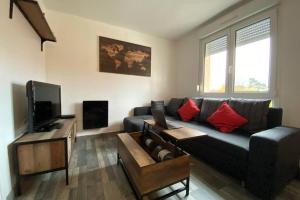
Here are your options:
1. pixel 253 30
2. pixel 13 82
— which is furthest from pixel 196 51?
pixel 13 82

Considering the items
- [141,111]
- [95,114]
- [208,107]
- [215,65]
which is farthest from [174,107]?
[95,114]

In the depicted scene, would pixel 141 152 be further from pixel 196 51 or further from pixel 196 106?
pixel 196 51

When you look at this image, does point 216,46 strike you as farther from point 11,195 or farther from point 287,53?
point 11,195

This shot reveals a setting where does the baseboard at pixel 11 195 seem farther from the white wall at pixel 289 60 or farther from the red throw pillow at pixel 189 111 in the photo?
the white wall at pixel 289 60

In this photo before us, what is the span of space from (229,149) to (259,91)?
4.12 ft

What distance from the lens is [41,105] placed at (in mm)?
1685

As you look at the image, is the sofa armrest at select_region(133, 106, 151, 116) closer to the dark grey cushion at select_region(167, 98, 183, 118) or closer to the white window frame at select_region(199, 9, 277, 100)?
the dark grey cushion at select_region(167, 98, 183, 118)

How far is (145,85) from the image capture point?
12.2 ft

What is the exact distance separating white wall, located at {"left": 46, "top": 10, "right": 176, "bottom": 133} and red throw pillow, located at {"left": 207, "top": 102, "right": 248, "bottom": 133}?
6.24ft

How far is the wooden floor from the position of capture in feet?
4.60

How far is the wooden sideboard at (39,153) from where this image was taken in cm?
136

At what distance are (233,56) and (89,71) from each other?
2.93m

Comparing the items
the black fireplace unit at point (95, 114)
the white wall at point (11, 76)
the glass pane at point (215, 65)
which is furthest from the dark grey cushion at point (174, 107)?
the white wall at point (11, 76)

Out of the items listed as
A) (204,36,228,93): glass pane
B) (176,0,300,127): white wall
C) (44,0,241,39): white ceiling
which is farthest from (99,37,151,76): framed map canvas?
(176,0,300,127): white wall
